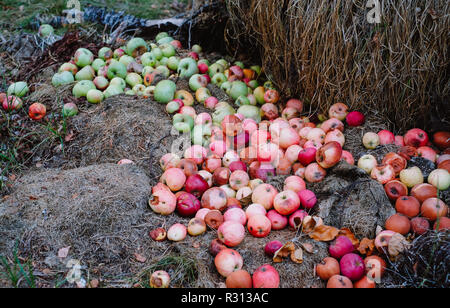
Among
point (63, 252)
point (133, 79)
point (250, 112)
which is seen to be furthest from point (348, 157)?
point (133, 79)

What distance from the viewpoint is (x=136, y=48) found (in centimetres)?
520

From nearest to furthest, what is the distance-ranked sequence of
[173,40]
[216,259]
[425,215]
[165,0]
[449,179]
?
1. [216,259]
2. [425,215]
3. [449,179]
4. [173,40]
5. [165,0]

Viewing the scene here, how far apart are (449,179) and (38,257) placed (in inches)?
123

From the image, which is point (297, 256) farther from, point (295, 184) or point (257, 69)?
point (257, 69)

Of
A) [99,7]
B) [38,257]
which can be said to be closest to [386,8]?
[38,257]

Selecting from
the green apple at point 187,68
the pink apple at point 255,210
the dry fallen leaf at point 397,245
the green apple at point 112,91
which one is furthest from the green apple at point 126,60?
the dry fallen leaf at point 397,245

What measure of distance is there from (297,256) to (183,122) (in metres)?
1.93

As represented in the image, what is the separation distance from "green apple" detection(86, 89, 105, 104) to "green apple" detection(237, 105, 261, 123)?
5.13 feet

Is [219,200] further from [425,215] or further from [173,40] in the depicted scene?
[173,40]

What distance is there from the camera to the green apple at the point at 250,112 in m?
4.34

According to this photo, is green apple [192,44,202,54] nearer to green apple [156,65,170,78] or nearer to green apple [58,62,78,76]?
green apple [156,65,170,78]

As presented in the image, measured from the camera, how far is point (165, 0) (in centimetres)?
758

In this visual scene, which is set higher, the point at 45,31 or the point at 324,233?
the point at 45,31

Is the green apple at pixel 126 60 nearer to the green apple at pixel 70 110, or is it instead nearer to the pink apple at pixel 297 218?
the green apple at pixel 70 110
